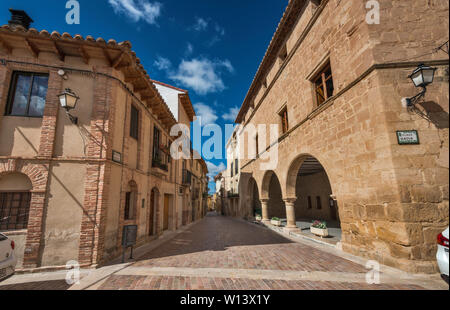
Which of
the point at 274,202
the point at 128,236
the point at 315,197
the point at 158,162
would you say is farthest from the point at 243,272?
the point at 274,202

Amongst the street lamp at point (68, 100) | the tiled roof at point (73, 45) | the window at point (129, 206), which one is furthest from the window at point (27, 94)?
the window at point (129, 206)

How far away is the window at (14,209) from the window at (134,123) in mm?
3532

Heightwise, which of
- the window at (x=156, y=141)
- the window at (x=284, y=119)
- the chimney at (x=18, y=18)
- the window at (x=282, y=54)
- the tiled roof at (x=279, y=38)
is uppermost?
the tiled roof at (x=279, y=38)

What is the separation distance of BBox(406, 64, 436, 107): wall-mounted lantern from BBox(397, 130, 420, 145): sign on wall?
749 mm

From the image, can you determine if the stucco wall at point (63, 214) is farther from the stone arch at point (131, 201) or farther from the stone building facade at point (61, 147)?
the stone arch at point (131, 201)

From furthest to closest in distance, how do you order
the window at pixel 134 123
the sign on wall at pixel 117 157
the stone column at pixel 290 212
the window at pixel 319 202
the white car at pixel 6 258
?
1. the window at pixel 319 202
2. the stone column at pixel 290 212
3. the window at pixel 134 123
4. the sign on wall at pixel 117 157
5. the white car at pixel 6 258

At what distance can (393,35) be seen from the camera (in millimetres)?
5465

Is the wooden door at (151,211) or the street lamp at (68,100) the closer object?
the street lamp at (68,100)

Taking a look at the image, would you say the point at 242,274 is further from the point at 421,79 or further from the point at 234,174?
the point at 234,174

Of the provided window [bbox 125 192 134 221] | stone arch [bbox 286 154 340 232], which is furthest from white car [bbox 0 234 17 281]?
stone arch [bbox 286 154 340 232]

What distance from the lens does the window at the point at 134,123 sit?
24.6 feet

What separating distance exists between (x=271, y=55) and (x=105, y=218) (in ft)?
43.3
